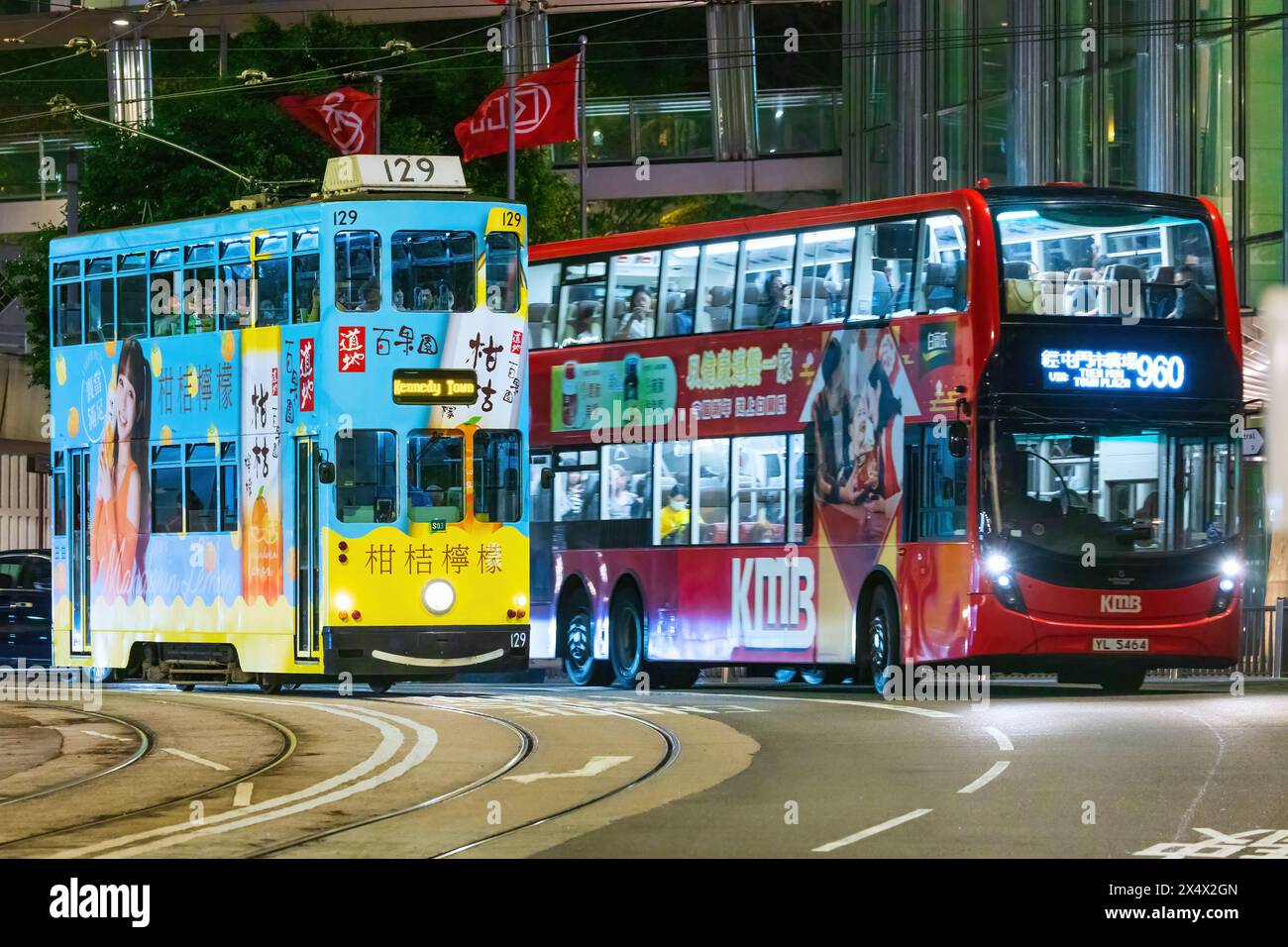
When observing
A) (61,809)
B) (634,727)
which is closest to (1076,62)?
(634,727)

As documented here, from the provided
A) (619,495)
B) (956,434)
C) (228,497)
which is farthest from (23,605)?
(956,434)

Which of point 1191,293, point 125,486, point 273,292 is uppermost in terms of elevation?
point 273,292

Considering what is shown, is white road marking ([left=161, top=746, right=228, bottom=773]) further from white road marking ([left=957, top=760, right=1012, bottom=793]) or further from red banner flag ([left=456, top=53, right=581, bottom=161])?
red banner flag ([left=456, top=53, right=581, bottom=161])

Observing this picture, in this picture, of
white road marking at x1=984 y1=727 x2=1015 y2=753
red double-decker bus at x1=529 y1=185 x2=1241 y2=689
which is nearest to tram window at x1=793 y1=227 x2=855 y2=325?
red double-decker bus at x1=529 y1=185 x2=1241 y2=689

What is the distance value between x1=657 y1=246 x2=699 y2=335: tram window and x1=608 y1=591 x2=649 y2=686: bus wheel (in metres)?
2.99

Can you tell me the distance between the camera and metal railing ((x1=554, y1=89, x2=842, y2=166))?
2258 inches

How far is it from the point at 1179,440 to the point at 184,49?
4020cm

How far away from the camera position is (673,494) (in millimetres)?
28125

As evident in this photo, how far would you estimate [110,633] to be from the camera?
2900 centimetres

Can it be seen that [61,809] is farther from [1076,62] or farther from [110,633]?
[1076,62]

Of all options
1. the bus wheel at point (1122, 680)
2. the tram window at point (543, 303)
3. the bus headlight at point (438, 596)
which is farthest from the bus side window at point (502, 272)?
the bus wheel at point (1122, 680)

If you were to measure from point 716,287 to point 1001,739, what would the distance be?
9185 mm

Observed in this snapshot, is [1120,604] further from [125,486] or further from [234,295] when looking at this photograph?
[125,486]

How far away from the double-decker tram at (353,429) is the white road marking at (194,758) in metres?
5.86
